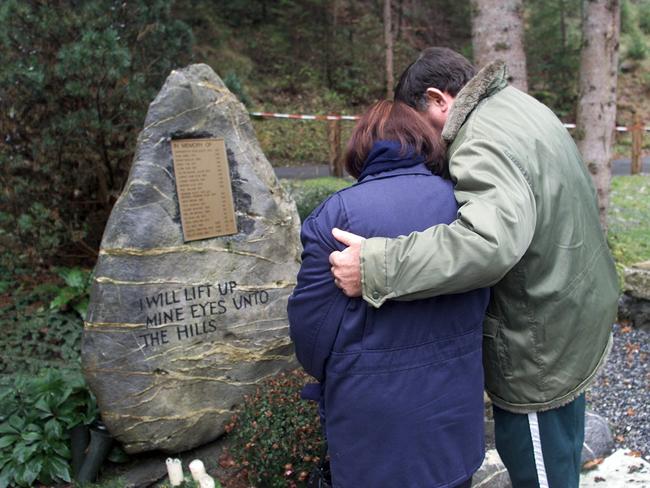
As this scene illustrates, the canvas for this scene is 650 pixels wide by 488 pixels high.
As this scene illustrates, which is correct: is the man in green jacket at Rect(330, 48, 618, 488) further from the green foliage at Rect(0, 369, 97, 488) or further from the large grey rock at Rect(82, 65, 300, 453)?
the green foliage at Rect(0, 369, 97, 488)

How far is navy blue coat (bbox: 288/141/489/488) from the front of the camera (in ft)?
5.55

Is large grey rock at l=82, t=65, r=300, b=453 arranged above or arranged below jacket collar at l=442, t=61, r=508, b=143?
below

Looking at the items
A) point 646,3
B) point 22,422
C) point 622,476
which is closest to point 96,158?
point 22,422

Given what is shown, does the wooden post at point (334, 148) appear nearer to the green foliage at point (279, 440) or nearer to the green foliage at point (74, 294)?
the green foliage at point (74, 294)

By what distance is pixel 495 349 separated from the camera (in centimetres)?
199

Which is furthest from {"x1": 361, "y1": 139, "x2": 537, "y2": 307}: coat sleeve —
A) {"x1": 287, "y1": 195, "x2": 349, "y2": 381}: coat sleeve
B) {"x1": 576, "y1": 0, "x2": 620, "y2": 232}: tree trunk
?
{"x1": 576, "y1": 0, "x2": 620, "y2": 232}: tree trunk

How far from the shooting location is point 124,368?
10.9 feet

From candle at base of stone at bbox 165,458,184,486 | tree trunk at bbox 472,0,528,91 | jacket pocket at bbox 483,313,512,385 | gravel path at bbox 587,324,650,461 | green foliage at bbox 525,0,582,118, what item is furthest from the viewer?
green foliage at bbox 525,0,582,118

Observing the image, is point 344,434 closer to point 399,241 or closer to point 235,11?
point 399,241

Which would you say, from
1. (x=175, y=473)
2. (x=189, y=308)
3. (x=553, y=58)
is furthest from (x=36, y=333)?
(x=553, y=58)

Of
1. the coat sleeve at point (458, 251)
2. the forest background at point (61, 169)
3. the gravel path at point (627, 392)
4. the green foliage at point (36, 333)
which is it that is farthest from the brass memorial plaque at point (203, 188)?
the gravel path at point (627, 392)

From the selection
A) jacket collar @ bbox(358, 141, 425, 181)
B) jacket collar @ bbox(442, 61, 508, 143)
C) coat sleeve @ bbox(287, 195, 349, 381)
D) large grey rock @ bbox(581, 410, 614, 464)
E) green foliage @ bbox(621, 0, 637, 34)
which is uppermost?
green foliage @ bbox(621, 0, 637, 34)

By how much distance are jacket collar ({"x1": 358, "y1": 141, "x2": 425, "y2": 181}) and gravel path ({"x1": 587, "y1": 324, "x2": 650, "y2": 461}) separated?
2.69 m

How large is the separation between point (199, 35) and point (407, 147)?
17.5 meters
